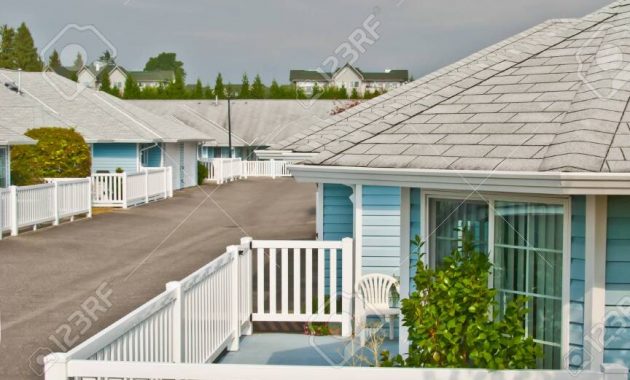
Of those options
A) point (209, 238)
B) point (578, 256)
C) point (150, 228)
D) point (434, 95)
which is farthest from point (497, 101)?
point (150, 228)

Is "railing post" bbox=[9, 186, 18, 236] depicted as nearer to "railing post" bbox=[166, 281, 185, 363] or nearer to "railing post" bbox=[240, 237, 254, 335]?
"railing post" bbox=[240, 237, 254, 335]

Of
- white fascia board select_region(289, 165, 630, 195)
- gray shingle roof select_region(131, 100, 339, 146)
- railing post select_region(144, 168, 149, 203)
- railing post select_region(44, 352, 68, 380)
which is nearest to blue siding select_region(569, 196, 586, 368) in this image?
white fascia board select_region(289, 165, 630, 195)

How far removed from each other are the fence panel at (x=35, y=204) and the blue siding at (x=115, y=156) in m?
13.4

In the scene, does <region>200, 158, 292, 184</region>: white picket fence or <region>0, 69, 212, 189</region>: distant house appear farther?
<region>200, 158, 292, 184</region>: white picket fence

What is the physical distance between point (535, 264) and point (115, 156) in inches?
1259

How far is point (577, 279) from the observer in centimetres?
649

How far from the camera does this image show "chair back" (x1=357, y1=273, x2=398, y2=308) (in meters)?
11.4

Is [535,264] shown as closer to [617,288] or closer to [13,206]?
[617,288]

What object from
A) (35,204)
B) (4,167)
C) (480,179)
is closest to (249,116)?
(4,167)

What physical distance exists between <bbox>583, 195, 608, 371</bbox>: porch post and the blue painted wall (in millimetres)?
48

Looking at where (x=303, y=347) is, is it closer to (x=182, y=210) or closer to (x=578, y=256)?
(x=578, y=256)

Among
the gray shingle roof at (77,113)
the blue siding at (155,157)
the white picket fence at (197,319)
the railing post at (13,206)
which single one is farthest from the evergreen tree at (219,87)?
the white picket fence at (197,319)

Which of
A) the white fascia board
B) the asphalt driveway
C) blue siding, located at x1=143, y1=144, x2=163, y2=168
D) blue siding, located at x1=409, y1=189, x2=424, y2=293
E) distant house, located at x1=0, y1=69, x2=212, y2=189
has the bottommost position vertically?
the asphalt driveway

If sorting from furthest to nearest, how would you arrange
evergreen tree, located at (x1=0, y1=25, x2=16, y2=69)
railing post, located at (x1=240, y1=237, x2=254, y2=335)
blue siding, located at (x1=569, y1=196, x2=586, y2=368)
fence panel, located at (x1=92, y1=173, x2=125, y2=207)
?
evergreen tree, located at (x1=0, y1=25, x2=16, y2=69) < fence panel, located at (x1=92, y1=173, x2=125, y2=207) < railing post, located at (x1=240, y1=237, x2=254, y2=335) < blue siding, located at (x1=569, y1=196, x2=586, y2=368)
